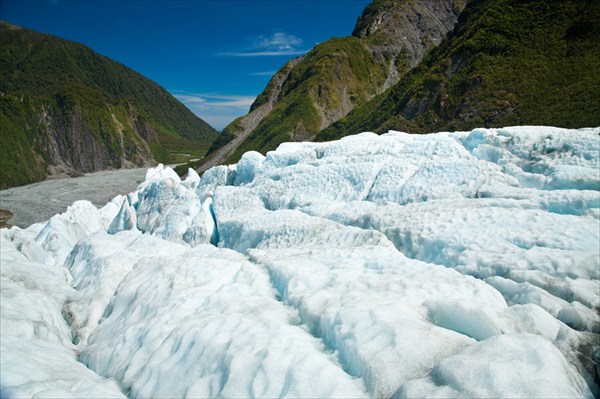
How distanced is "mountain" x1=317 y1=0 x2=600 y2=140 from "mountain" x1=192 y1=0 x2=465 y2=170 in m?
54.5

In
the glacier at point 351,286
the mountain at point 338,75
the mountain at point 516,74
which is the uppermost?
the mountain at point 338,75

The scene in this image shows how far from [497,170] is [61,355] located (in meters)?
16.6

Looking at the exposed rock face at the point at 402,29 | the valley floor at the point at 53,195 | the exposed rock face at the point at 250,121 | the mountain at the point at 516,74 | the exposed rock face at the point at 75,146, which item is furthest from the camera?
the exposed rock face at the point at 402,29

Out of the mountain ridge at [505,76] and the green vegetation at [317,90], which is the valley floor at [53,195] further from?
the mountain ridge at [505,76]

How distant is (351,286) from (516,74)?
54.4 meters

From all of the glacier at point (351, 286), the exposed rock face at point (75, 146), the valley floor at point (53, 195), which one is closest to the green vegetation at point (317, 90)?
the valley floor at point (53, 195)

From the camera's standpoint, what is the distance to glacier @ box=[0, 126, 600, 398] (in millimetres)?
6684

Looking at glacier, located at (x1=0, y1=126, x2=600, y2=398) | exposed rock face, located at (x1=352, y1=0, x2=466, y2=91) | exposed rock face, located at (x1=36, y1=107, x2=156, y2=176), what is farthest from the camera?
exposed rock face, located at (x1=352, y1=0, x2=466, y2=91)

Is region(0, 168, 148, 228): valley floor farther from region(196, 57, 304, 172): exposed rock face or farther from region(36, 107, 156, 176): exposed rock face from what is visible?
region(196, 57, 304, 172): exposed rock face

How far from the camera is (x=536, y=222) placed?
12539 mm

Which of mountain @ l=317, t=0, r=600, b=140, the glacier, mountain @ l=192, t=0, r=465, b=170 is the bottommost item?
the glacier

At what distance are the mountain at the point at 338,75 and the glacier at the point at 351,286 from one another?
89.1 metres

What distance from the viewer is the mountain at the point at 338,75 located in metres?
124

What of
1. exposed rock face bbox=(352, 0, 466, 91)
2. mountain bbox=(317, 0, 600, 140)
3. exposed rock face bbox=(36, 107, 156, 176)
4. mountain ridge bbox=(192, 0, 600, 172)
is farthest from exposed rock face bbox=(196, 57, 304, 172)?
mountain bbox=(317, 0, 600, 140)
